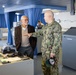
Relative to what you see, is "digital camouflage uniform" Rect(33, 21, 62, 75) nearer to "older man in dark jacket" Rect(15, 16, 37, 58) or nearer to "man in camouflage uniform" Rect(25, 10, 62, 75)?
"man in camouflage uniform" Rect(25, 10, 62, 75)

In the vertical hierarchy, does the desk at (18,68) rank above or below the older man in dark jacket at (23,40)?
below

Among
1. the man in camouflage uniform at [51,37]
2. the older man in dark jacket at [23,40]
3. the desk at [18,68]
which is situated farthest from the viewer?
the older man in dark jacket at [23,40]

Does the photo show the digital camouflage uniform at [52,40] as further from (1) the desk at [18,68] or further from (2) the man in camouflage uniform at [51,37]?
(1) the desk at [18,68]

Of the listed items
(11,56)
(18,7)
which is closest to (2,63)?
(11,56)

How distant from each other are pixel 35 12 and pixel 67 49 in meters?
2.69

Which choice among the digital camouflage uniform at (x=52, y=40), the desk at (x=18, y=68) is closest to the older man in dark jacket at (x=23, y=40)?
the digital camouflage uniform at (x=52, y=40)

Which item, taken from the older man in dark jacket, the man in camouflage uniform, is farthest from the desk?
the older man in dark jacket

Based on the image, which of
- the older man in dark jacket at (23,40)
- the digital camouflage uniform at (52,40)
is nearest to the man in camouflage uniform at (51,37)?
the digital camouflage uniform at (52,40)

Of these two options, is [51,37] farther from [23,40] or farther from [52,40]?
[23,40]

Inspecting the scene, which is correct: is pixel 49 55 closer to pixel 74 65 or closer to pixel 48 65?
pixel 48 65

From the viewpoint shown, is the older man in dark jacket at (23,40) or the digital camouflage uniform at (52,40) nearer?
the digital camouflage uniform at (52,40)

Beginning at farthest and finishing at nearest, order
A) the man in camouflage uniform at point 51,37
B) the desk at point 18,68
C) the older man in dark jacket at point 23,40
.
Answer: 1. the older man in dark jacket at point 23,40
2. the man in camouflage uniform at point 51,37
3. the desk at point 18,68

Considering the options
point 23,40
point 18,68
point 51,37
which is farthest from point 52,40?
point 18,68

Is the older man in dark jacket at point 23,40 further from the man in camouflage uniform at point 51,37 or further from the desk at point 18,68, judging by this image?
the desk at point 18,68
